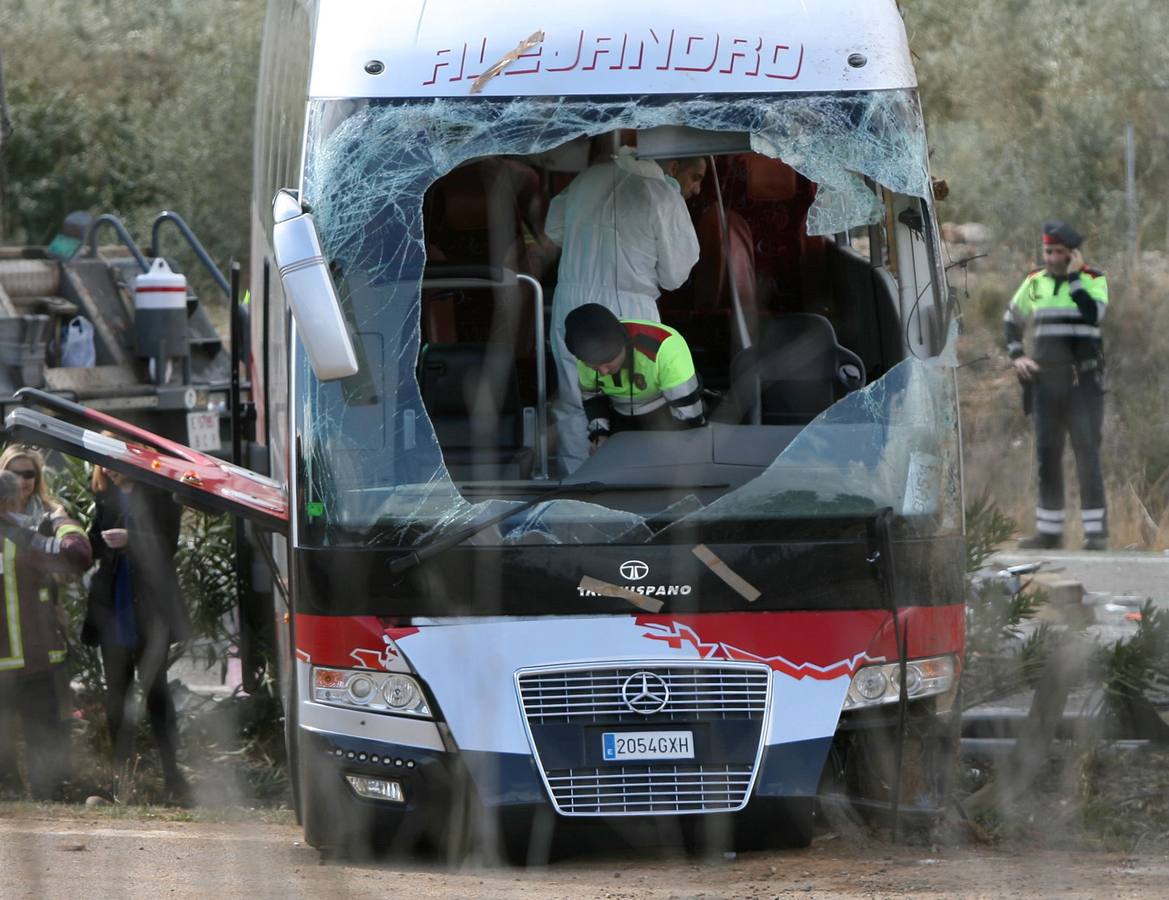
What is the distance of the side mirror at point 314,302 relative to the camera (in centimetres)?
526

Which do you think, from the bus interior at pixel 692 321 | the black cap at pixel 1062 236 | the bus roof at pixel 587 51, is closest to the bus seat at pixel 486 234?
the bus interior at pixel 692 321

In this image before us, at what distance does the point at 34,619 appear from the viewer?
791 cm

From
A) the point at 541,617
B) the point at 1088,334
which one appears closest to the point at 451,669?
the point at 541,617

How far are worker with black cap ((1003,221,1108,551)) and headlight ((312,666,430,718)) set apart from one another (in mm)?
6459

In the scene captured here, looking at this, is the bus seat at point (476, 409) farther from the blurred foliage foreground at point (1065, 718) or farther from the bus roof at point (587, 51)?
the blurred foliage foreground at point (1065, 718)

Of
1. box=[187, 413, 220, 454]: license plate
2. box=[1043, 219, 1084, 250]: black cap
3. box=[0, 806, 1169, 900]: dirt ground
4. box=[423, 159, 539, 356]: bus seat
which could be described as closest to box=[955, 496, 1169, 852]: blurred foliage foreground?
box=[0, 806, 1169, 900]: dirt ground

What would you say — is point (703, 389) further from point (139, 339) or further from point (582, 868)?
point (139, 339)

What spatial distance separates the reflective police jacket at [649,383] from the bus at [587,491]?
137 mm

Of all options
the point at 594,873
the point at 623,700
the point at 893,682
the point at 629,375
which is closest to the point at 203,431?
the point at 629,375

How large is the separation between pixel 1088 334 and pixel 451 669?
21.9 ft

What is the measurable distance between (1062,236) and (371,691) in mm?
6582

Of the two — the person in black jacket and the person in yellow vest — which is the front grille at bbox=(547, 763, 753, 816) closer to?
the person in black jacket

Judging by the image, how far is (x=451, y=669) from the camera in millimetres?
5449

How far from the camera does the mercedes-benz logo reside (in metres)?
5.49
